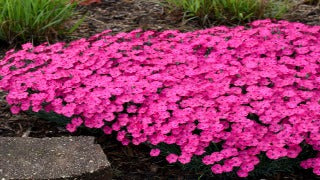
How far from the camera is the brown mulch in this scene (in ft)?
11.0

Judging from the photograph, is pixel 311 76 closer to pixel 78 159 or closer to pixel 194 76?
pixel 194 76

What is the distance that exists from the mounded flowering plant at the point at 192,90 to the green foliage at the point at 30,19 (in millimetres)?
427

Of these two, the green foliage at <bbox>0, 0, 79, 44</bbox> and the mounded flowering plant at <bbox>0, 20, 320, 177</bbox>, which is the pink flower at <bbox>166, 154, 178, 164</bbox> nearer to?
the mounded flowering plant at <bbox>0, 20, 320, 177</bbox>

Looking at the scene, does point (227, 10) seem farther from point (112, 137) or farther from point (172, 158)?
point (172, 158)

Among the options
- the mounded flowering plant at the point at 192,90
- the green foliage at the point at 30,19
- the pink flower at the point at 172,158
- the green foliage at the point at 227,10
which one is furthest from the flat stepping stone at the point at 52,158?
the green foliage at the point at 227,10

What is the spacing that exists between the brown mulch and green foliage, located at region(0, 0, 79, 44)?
0.60 ft

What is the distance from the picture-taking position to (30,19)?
4707 mm

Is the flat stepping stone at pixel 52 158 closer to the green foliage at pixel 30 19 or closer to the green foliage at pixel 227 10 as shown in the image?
the green foliage at pixel 30 19

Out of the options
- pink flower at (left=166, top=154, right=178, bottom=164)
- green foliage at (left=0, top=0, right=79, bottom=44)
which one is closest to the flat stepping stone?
pink flower at (left=166, top=154, right=178, bottom=164)

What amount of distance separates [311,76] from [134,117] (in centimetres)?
117

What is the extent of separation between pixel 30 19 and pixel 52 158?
189 cm

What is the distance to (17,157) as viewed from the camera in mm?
3145

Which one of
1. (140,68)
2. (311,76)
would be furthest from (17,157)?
(311,76)

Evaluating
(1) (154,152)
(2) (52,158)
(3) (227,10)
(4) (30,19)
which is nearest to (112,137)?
(1) (154,152)
